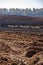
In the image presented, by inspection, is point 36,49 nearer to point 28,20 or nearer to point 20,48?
point 20,48

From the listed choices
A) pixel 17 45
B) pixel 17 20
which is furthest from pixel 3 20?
pixel 17 45

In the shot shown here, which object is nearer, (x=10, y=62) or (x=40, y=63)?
(x=40, y=63)

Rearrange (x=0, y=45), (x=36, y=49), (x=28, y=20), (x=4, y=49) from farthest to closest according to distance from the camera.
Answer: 1. (x=28, y=20)
2. (x=0, y=45)
3. (x=4, y=49)
4. (x=36, y=49)

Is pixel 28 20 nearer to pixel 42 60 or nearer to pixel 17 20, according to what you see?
pixel 17 20

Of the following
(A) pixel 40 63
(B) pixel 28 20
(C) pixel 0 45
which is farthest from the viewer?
(B) pixel 28 20

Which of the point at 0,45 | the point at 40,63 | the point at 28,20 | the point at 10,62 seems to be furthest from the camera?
the point at 28,20

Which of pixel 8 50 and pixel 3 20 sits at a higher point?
pixel 8 50

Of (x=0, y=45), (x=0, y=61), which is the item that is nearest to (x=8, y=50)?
(x=0, y=45)

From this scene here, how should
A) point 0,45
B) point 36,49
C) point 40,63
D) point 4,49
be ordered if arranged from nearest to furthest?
1. point 40,63
2. point 36,49
3. point 4,49
4. point 0,45

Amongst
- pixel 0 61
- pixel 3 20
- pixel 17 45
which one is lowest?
pixel 3 20
